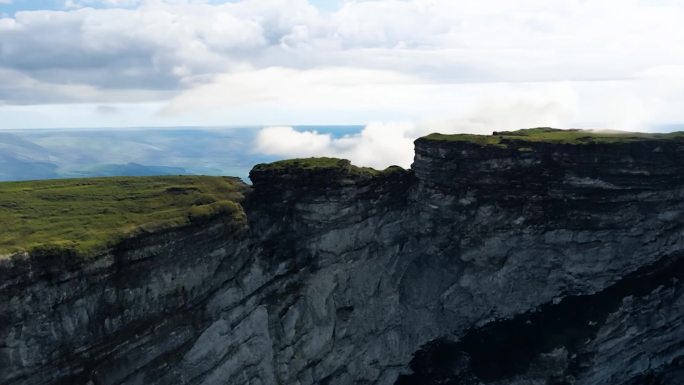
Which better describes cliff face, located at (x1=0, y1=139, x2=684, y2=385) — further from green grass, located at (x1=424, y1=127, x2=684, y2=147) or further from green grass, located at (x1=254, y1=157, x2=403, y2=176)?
green grass, located at (x1=424, y1=127, x2=684, y2=147)

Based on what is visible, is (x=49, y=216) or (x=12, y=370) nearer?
(x=12, y=370)

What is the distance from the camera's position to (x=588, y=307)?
68625mm

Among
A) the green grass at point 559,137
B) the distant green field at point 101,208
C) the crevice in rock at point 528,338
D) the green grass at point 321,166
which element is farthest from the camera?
the green grass at point 559,137

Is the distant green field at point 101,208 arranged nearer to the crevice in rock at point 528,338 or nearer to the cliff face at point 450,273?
the cliff face at point 450,273

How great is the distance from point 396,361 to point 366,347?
16.4 ft

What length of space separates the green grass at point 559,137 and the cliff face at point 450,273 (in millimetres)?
1750

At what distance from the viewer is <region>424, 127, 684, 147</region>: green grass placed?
7231cm

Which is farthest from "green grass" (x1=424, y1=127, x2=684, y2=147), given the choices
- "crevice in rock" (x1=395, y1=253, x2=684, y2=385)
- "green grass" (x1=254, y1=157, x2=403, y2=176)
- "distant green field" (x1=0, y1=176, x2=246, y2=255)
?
"distant green field" (x1=0, y1=176, x2=246, y2=255)

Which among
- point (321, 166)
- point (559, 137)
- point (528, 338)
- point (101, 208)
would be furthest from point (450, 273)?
point (101, 208)

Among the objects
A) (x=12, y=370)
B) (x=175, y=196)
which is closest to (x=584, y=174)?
(x=175, y=196)

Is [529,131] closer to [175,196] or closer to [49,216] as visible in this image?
[175,196]

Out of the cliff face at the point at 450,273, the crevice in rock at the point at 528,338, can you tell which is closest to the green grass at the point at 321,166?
the cliff face at the point at 450,273

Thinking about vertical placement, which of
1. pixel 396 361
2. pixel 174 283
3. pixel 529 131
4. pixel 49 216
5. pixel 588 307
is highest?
pixel 529 131

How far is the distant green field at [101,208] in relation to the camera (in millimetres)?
50062
